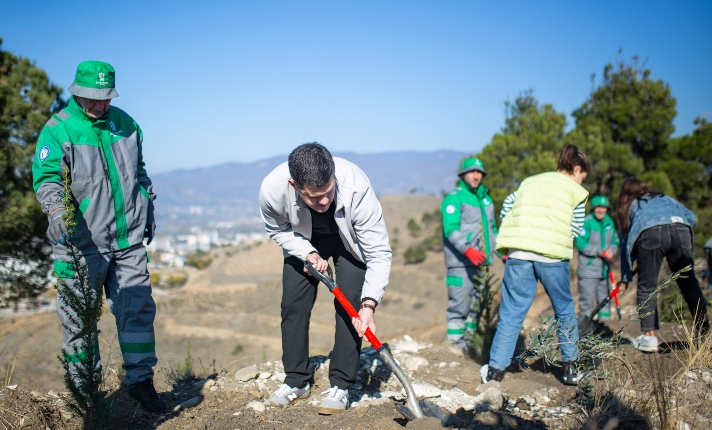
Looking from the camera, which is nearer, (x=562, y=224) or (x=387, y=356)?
(x=387, y=356)

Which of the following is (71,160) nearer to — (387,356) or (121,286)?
(121,286)

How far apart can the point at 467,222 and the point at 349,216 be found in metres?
2.68

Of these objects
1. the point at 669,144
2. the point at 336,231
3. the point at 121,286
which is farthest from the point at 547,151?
the point at 121,286

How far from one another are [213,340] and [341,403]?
10.9 meters

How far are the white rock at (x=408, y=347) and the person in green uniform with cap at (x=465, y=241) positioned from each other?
0.48 meters

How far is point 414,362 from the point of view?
4.59 m

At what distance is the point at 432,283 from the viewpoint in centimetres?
2114

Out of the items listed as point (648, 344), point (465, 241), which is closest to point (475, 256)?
point (465, 241)

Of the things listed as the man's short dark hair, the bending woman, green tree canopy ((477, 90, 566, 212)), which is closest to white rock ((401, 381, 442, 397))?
the man's short dark hair

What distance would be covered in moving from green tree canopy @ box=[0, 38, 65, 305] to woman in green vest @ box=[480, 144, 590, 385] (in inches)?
315

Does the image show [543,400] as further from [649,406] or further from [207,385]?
[207,385]

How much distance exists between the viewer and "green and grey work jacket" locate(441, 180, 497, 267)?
523 cm

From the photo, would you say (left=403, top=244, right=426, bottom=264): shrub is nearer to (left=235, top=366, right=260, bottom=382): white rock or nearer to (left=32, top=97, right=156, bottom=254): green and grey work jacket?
(left=235, top=366, right=260, bottom=382): white rock

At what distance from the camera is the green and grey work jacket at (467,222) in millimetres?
5227
